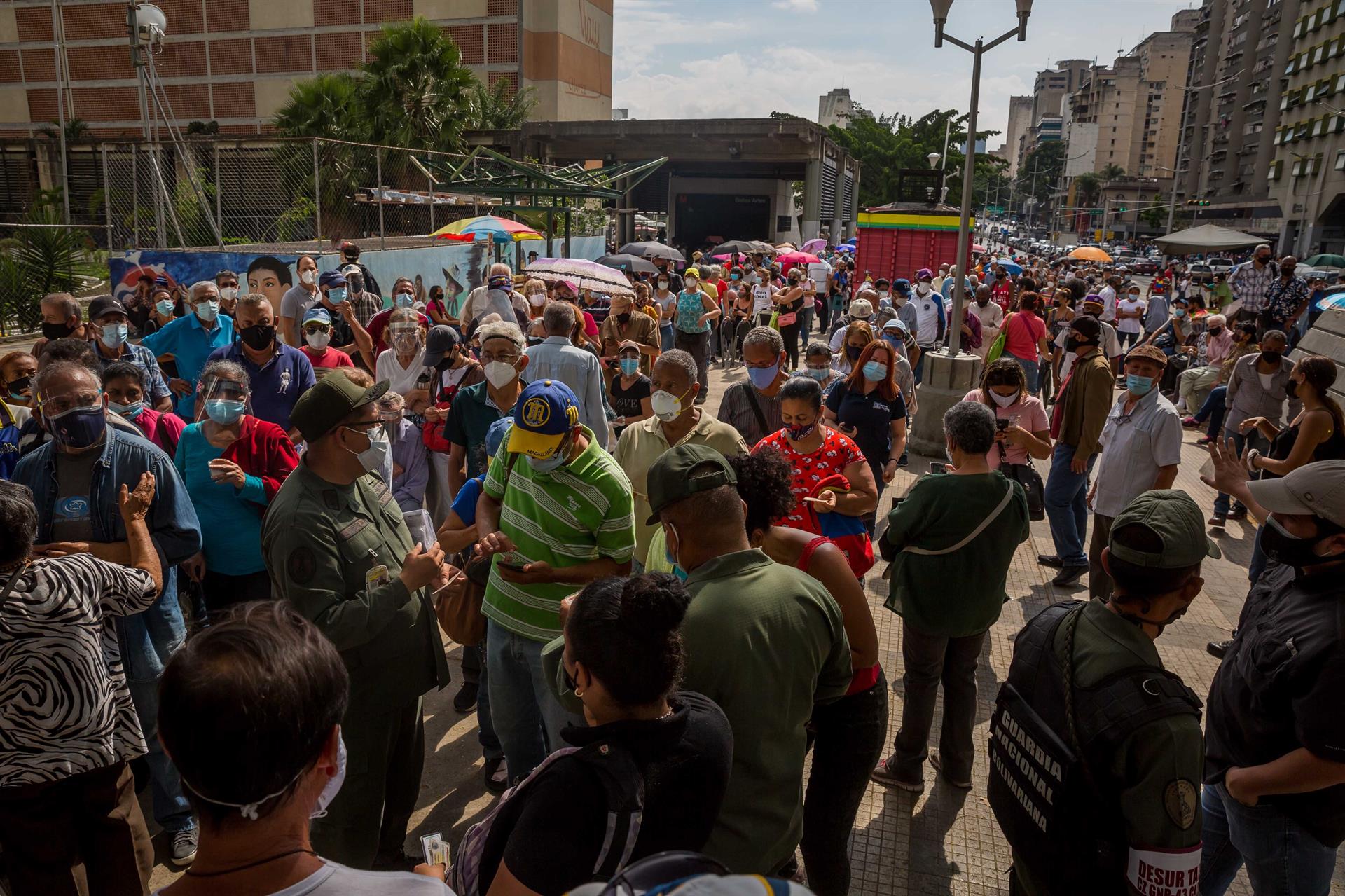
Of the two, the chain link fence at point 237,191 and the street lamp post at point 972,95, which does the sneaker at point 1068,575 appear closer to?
the street lamp post at point 972,95

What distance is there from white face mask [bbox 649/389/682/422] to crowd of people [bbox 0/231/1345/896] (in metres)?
0.02

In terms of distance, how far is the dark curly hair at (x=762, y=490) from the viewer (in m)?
3.02

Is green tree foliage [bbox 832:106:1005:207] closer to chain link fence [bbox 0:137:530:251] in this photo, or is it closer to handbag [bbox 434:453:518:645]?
chain link fence [bbox 0:137:530:251]

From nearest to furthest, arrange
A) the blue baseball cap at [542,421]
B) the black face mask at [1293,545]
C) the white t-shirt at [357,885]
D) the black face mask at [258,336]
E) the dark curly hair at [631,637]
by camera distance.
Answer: the white t-shirt at [357,885] → the dark curly hair at [631,637] → the black face mask at [1293,545] → the blue baseball cap at [542,421] → the black face mask at [258,336]

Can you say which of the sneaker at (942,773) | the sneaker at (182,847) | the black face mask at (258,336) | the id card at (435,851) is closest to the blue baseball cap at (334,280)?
the black face mask at (258,336)

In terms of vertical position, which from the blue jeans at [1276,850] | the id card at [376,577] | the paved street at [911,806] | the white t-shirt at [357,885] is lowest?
the paved street at [911,806]

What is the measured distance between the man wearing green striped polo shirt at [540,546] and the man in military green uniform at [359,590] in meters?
0.28

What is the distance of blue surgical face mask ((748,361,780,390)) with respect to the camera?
5.63 metres

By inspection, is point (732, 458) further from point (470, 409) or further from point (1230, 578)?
point (1230, 578)

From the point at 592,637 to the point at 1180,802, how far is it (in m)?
1.39

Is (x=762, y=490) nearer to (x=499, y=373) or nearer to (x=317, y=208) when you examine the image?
(x=499, y=373)

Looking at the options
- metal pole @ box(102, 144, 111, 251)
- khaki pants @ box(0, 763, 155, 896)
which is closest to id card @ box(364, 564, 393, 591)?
khaki pants @ box(0, 763, 155, 896)

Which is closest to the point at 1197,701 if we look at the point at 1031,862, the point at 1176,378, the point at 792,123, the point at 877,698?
the point at 1031,862

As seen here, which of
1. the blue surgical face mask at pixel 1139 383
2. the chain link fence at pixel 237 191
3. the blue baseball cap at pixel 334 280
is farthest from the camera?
the chain link fence at pixel 237 191
